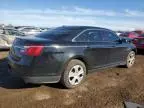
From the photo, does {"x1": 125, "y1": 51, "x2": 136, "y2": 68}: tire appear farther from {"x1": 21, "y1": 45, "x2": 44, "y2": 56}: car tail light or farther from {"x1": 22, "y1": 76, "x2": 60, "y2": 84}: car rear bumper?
{"x1": 21, "y1": 45, "x2": 44, "y2": 56}: car tail light

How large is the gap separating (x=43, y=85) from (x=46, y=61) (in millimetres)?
958

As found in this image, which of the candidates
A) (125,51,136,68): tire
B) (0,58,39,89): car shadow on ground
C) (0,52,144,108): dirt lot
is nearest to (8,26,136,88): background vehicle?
(0,52,144,108): dirt lot

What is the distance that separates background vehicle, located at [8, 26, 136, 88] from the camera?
18.5ft

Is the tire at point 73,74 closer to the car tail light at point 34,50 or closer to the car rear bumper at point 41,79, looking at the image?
the car rear bumper at point 41,79

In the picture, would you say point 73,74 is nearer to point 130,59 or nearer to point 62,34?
point 62,34

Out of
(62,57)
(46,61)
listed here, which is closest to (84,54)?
(62,57)

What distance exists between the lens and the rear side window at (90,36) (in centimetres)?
659

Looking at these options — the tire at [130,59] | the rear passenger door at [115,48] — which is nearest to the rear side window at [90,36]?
the rear passenger door at [115,48]

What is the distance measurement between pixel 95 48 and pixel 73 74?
1.09 m

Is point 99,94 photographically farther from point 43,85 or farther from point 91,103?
point 43,85

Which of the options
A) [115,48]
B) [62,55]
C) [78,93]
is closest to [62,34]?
[62,55]

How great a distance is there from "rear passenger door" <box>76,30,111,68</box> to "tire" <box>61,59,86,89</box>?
0.34m

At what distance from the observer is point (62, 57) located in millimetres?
5883

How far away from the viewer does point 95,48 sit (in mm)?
6863
